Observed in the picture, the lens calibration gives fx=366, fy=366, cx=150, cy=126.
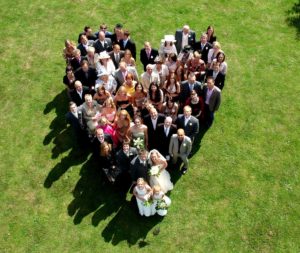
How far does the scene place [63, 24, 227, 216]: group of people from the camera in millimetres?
10859

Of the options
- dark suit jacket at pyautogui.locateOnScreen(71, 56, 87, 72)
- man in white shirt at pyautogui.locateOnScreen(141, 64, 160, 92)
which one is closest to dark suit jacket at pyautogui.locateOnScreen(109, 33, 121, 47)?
dark suit jacket at pyautogui.locateOnScreen(71, 56, 87, 72)

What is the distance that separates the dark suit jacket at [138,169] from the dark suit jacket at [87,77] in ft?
12.7

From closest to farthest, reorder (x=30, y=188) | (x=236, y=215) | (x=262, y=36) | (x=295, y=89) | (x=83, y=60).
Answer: (x=236, y=215) → (x=30, y=188) → (x=83, y=60) → (x=295, y=89) → (x=262, y=36)

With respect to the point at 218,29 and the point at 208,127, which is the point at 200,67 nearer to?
the point at 208,127

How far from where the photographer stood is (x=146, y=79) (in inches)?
505

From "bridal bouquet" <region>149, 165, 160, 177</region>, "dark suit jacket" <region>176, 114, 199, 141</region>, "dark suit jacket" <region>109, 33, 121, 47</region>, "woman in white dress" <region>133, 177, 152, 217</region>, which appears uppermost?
"dark suit jacket" <region>109, 33, 121, 47</region>

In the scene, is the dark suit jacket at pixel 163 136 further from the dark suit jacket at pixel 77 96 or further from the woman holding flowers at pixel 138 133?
the dark suit jacket at pixel 77 96

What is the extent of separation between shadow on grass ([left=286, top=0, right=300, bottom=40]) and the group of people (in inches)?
207

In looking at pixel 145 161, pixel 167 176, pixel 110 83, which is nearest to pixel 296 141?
pixel 167 176

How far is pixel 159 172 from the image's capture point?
35.2 feet

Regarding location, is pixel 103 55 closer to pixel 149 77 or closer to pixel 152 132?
pixel 149 77

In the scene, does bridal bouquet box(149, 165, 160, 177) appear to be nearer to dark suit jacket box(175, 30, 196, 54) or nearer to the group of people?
the group of people

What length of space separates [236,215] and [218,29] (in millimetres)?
9093

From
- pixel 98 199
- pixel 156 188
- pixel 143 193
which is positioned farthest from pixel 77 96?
pixel 156 188
